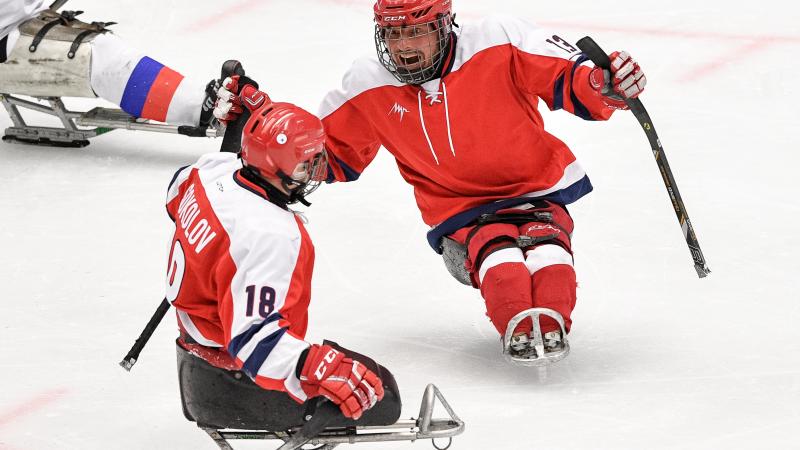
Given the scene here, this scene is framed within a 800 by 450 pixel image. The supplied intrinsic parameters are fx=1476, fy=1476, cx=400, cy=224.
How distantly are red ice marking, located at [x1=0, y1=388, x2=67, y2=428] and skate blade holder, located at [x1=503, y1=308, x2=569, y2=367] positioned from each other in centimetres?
121

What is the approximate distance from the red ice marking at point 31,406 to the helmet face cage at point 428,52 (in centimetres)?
124

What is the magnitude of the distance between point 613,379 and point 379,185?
172 centimetres

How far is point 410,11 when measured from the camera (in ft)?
12.5

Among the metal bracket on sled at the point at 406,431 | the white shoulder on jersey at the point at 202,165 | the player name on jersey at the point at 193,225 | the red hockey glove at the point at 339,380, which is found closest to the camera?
the red hockey glove at the point at 339,380

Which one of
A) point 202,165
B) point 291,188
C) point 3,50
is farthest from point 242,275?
point 3,50

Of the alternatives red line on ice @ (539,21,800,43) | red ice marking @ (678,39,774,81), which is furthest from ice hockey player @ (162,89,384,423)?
red line on ice @ (539,21,800,43)

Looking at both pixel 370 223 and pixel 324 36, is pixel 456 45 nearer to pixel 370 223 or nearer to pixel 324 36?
pixel 370 223

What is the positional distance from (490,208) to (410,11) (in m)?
0.60

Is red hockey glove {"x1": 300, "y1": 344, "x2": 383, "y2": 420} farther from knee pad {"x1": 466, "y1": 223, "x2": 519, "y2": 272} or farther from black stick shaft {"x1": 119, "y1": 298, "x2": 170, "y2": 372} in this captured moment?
knee pad {"x1": 466, "y1": 223, "x2": 519, "y2": 272}

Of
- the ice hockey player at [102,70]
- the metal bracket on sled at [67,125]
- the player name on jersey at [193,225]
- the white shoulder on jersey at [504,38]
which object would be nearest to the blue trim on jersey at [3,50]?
the ice hockey player at [102,70]

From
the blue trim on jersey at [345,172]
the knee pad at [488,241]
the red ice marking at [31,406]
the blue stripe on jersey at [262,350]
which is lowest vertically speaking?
the red ice marking at [31,406]

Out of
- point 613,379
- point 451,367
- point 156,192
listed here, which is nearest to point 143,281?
point 156,192

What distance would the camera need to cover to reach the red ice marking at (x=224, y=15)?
6910 millimetres

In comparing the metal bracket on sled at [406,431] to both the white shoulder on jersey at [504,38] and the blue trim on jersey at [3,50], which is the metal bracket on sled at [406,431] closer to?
the white shoulder on jersey at [504,38]
